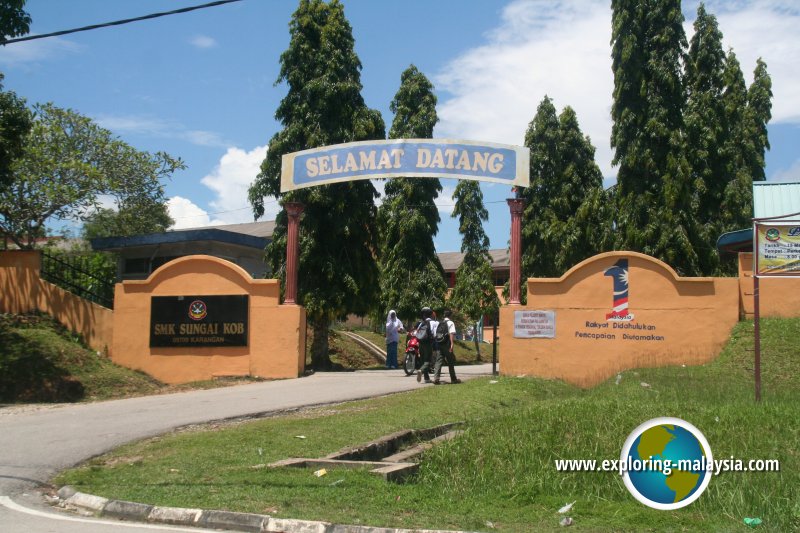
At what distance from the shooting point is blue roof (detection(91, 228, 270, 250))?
89.9ft

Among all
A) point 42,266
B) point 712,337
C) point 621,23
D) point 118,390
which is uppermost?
point 621,23

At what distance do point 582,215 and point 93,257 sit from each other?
787 inches

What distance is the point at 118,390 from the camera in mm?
18234

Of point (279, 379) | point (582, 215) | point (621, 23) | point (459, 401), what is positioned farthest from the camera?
point (582, 215)

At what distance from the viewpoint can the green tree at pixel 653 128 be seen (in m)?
27.1

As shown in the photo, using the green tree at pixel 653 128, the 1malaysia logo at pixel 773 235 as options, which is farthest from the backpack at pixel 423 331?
the green tree at pixel 653 128

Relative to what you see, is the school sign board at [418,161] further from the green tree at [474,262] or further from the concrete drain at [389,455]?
the green tree at [474,262]

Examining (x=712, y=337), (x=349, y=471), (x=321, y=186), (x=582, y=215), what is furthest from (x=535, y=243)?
(x=349, y=471)

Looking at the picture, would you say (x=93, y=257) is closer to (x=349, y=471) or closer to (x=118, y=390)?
(x=118, y=390)

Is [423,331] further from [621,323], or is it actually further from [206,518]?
[206,518]

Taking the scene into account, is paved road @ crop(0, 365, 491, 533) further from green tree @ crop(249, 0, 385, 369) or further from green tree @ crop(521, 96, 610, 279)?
green tree @ crop(521, 96, 610, 279)

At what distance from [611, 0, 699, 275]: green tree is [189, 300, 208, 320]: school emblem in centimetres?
1543

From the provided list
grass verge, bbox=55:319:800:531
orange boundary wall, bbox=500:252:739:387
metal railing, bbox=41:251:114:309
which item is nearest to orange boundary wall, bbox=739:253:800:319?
orange boundary wall, bbox=500:252:739:387

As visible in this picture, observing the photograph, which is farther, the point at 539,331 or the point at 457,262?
the point at 457,262
